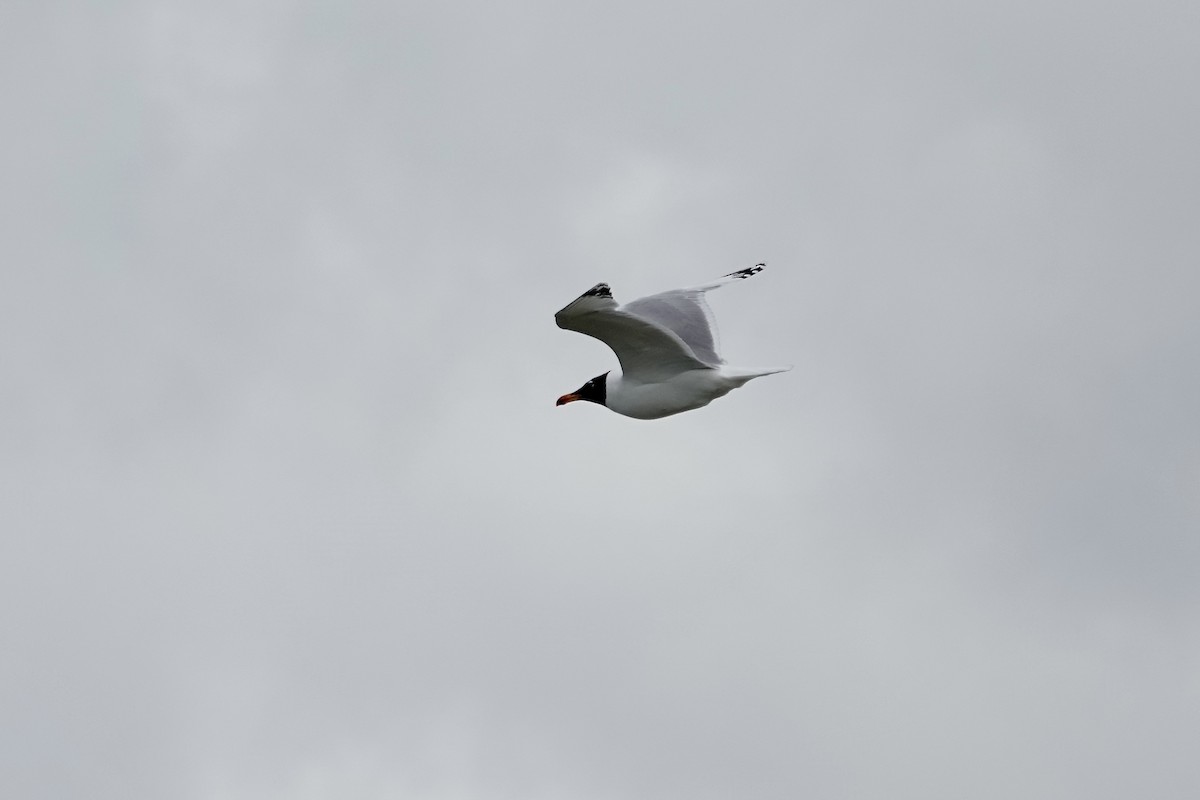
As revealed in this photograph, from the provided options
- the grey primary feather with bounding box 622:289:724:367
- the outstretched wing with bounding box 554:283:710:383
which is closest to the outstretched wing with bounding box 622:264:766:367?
the grey primary feather with bounding box 622:289:724:367

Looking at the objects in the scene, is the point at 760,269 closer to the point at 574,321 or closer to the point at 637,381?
the point at 637,381

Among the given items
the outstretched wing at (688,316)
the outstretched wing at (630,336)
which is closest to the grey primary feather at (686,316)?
the outstretched wing at (688,316)

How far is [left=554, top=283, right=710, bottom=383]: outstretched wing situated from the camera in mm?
16297

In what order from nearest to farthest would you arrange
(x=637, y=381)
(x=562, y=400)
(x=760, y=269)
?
(x=637, y=381), (x=562, y=400), (x=760, y=269)

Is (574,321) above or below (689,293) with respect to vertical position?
below

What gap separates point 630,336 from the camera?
17219 mm

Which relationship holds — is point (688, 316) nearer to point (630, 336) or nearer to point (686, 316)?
point (686, 316)

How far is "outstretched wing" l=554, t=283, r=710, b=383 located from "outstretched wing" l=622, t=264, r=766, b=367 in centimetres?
44

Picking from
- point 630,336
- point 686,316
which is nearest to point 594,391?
point 686,316

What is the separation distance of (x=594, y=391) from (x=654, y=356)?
1.55m

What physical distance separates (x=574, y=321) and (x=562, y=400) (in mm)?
3221

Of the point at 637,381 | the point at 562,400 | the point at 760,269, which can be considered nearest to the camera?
the point at 637,381

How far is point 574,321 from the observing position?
16.6 meters

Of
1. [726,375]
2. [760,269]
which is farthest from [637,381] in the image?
[760,269]
